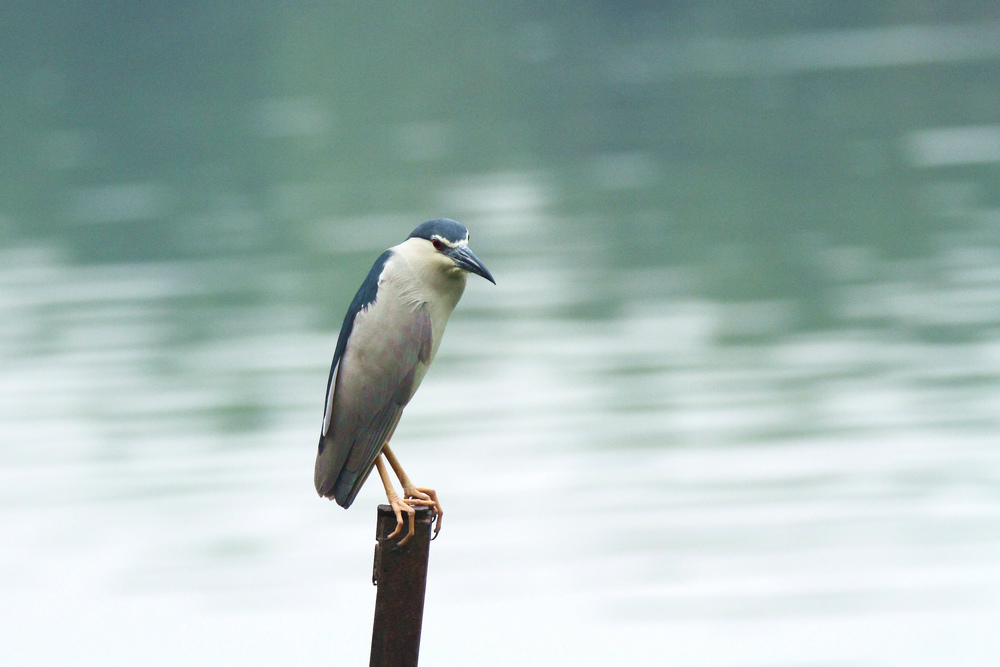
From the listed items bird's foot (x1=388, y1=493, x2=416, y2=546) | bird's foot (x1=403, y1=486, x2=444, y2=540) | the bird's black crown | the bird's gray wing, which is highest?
the bird's black crown

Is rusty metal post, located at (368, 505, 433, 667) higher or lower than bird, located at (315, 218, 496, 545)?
lower

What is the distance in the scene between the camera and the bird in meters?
3.77

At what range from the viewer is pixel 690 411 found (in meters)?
9.89

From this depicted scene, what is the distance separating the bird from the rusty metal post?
0.12 feet

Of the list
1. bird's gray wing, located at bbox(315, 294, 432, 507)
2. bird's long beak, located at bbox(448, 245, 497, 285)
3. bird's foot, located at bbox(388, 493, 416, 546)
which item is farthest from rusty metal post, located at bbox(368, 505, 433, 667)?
bird's long beak, located at bbox(448, 245, 497, 285)

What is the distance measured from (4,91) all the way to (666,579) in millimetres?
27537

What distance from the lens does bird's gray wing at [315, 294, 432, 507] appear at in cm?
378

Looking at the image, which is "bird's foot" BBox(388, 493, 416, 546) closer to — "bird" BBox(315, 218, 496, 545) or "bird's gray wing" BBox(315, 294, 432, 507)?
"bird" BBox(315, 218, 496, 545)

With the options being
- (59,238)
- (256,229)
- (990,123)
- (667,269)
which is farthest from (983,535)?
(990,123)

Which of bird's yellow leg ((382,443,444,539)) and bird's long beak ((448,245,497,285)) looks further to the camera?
bird's yellow leg ((382,443,444,539))

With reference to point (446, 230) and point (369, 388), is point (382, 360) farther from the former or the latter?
point (446, 230)

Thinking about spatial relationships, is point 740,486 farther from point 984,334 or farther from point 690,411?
point 984,334

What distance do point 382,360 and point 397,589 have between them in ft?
1.88

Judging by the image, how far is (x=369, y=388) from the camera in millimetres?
3797
